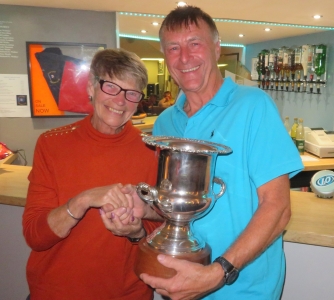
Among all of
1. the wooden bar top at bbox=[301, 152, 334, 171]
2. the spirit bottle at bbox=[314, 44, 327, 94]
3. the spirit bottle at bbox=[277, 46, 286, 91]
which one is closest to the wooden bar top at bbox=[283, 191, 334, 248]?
the wooden bar top at bbox=[301, 152, 334, 171]

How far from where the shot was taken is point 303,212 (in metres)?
1.45

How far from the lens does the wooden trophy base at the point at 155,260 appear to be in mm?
850

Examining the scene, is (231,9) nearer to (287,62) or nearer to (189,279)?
(287,62)

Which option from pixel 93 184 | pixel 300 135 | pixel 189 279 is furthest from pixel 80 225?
pixel 300 135

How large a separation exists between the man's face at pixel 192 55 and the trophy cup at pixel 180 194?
0.76 ft

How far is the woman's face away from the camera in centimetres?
110

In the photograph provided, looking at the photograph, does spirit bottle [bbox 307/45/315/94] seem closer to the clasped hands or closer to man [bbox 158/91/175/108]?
man [bbox 158/91/175/108]

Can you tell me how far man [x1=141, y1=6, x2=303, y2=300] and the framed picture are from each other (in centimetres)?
200

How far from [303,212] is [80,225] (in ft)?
2.87

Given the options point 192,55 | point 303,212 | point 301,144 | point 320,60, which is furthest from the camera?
point 320,60

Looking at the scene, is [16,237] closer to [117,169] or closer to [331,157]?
[117,169]

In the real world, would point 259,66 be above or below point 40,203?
above

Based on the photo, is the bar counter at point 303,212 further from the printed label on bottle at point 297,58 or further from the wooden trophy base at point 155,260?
the printed label on bottle at point 297,58

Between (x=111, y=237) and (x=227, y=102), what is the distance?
524 mm
